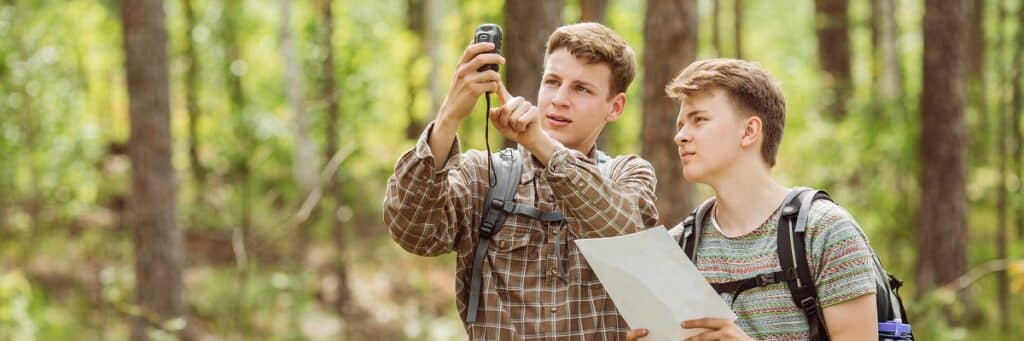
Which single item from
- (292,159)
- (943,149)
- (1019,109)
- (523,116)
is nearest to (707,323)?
(523,116)

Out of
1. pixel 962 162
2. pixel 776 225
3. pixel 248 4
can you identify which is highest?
pixel 248 4

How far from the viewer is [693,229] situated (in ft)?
9.48

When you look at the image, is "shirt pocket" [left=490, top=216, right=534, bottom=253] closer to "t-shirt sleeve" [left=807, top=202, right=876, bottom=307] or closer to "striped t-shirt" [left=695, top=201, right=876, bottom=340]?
"striped t-shirt" [left=695, top=201, right=876, bottom=340]

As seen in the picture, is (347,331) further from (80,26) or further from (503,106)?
(503,106)

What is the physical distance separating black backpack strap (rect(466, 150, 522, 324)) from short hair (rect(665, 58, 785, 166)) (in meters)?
0.51

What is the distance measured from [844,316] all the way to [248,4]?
17.0m

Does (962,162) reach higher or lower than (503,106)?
lower

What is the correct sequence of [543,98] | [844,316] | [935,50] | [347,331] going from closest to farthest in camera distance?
[844,316] < [543,98] < [935,50] < [347,331]

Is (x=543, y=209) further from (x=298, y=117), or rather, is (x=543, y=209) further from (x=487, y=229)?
(x=298, y=117)

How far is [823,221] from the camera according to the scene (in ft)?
8.41

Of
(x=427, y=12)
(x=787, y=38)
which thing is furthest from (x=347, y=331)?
(x=787, y=38)

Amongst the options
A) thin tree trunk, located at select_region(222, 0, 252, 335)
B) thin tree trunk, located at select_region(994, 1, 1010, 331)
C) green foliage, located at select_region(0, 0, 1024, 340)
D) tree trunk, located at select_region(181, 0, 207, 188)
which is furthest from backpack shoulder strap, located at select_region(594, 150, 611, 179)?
tree trunk, located at select_region(181, 0, 207, 188)

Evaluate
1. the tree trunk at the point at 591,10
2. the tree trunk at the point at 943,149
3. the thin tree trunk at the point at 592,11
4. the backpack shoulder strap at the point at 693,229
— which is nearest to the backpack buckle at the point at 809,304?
the backpack shoulder strap at the point at 693,229

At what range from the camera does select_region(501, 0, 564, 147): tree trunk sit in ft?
20.1
